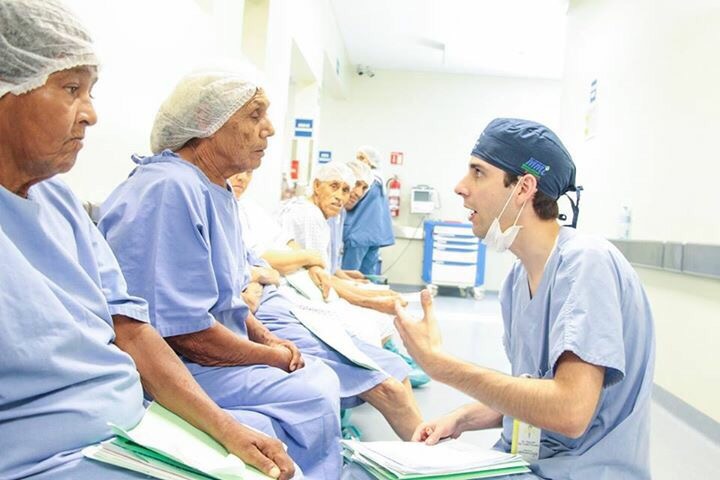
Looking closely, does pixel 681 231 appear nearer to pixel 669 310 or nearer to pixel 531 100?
pixel 669 310

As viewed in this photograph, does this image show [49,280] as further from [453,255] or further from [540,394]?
[453,255]

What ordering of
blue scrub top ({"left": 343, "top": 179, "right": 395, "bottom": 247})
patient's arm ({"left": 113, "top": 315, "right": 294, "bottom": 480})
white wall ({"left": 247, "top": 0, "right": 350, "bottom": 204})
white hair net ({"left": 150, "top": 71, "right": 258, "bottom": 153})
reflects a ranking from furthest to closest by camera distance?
blue scrub top ({"left": 343, "top": 179, "right": 395, "bottom": 247})
white wall ({"left": 247, "top": 0, "right": 350, "bottom": 204})
white hair net ({"left": 150, "top": 71, "right": 258, "bottom": 153})
patient's arm ({"left": 113, "top": 315, "right": 294, "bottom": 480})

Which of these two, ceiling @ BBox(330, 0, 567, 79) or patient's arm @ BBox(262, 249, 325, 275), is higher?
ceiling @ BBox(330, 0, 567, 79)

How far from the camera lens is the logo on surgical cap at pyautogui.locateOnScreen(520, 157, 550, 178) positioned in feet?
4.17

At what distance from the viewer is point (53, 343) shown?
87 cm

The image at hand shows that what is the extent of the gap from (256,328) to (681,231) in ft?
8.27

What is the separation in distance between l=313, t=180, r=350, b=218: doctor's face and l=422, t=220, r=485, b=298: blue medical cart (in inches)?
A: 175

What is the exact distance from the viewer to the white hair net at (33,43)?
33.7 inches

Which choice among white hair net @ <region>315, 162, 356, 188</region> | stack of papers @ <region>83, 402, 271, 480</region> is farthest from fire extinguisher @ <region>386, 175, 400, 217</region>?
stack of papers @ <region>83, 402, 271, 480</region>

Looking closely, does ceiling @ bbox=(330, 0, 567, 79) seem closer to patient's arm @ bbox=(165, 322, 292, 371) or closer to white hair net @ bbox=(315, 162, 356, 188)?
white hair net @ bbox=(315, 162, 356, 188)

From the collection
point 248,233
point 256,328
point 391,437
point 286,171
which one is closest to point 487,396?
point 256,328

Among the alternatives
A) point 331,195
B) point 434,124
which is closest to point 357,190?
point 331,195

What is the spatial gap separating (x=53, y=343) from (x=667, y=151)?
3447mm

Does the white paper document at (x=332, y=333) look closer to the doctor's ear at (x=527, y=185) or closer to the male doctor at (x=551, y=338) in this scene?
the male doctor at (x=551, y=338)
